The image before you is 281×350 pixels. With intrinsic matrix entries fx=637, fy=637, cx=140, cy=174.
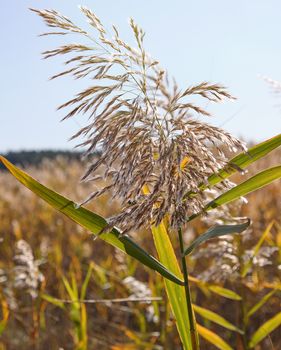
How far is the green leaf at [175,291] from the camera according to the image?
3.47ft

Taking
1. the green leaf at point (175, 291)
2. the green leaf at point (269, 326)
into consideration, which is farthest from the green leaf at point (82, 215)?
the green leaf at point (269, 326)

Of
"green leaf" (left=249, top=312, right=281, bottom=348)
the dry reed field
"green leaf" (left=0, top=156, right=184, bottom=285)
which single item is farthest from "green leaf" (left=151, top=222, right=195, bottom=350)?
"green leaf" (left=249, top=312, right=281, bottom=348)

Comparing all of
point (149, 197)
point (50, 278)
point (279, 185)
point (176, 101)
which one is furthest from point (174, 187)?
point (279, 185)

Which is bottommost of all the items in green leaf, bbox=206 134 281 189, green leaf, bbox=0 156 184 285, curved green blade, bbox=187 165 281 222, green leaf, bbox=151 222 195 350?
green leaf, bbox=151 222 195 350

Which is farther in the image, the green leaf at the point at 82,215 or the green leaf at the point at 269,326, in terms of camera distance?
the green leaf at the point at 269,326

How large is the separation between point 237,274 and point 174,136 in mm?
1079

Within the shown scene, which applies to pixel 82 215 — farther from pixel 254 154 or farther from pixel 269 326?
pixel 269 326

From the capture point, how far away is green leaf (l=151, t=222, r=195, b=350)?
1057 mm

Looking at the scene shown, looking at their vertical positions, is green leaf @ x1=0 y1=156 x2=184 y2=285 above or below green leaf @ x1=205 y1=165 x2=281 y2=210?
below

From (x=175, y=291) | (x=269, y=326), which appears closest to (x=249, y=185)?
(x=175, y=291)

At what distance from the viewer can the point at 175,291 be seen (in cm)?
109

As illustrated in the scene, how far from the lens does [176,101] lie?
35.8 inches

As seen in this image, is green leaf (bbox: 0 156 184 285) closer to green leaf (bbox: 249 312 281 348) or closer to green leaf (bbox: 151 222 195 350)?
green leaf (bbox: 151 222 195 350)

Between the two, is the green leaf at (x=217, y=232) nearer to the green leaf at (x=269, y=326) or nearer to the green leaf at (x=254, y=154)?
the green leaf at (x=254, y=154)
